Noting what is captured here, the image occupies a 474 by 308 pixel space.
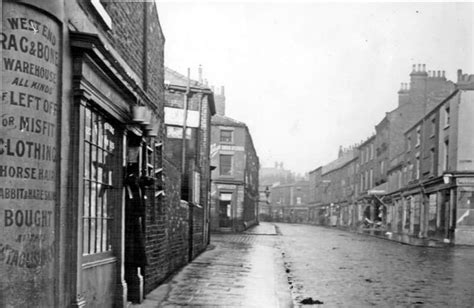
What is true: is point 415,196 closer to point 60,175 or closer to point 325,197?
point 60,175

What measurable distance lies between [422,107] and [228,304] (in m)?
38.6

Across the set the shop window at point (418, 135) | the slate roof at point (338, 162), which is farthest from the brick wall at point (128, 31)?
the slate roof at point (338, 162)

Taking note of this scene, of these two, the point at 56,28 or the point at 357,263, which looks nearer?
the point at 56,28

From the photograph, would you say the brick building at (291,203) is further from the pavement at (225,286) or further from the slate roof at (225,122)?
the pavement at (225,286)

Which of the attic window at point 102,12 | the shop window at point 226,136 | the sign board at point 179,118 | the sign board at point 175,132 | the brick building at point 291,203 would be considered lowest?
the brick building at point 291,203

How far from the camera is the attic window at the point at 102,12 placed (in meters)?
5.65

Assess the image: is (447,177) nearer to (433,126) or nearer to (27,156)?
(433,126)

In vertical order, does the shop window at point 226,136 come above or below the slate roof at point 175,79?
below

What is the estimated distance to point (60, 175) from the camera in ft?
15.0

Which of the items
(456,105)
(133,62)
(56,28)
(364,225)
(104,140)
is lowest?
(364,225)

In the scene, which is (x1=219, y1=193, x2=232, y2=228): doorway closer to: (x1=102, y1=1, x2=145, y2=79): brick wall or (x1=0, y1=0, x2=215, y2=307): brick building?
(x1=0, y1=0, x2=215, y2=307): brick building

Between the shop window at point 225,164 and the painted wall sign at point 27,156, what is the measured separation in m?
35.5

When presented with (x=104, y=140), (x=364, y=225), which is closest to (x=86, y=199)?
(x=104, y=140)

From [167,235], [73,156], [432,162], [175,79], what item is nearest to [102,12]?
[73,156]
